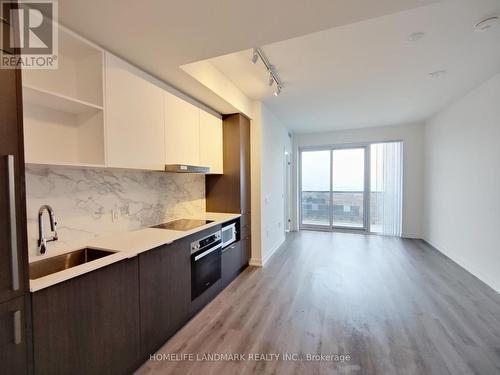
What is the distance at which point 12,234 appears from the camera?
1.04m

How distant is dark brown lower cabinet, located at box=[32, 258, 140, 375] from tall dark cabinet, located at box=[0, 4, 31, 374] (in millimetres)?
60

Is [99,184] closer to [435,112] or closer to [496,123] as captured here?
[496,123]

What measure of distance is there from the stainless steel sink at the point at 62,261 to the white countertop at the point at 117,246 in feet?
0.11

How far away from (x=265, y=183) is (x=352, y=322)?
7.68 feet

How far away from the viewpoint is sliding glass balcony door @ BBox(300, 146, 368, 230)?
6031 millimetres

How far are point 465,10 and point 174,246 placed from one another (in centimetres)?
303

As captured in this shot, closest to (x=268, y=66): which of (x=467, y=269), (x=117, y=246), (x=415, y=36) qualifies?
(x=415, y=36)

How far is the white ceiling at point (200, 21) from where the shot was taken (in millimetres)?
1338

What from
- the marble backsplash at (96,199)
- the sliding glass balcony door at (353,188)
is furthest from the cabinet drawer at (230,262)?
the sliding glass balcony door at (353,188)

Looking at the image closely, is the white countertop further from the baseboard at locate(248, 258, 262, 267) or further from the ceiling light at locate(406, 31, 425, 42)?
the ceiling light at locate(406, 31, 425, 42)

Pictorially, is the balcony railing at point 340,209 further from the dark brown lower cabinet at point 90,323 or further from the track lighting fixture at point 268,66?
the dark brown lower cabinet at point 90,323

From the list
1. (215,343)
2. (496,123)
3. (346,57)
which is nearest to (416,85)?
(496,123)

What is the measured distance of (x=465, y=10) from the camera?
1.74 metres

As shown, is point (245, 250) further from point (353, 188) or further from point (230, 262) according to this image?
point (353, 188)
